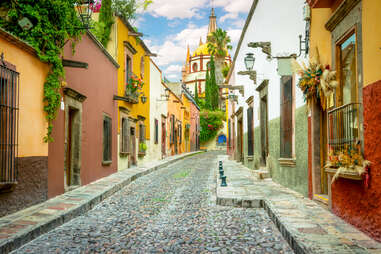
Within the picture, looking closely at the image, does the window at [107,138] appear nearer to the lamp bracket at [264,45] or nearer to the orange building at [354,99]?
the lamp bracket at [264,45]

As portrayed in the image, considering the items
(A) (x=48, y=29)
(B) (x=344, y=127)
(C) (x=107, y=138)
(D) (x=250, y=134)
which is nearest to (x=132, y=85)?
(C) (x=107, y=138)

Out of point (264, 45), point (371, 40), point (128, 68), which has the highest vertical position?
point (128, 68)

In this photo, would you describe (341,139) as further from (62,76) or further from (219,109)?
(219,109)

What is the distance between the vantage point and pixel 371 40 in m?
4.29

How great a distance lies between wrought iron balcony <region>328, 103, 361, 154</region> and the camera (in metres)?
4.86

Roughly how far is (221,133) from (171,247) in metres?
48.5

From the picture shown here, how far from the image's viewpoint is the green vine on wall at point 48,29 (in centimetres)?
656

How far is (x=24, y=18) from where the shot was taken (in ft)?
21.2

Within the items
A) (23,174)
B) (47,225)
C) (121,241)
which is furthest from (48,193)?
(121,241)

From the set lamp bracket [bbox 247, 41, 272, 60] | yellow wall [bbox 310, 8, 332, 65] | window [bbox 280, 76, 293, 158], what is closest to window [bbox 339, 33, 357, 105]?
yellow wall [bbox 310, 8, 332, 65]

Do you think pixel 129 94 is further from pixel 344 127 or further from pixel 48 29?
pixel 344 127

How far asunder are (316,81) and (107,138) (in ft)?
27.7

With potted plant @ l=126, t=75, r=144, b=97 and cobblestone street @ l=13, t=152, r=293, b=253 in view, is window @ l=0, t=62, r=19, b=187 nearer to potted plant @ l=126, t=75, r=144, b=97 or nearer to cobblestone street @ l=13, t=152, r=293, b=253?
cobblestone street @ l=13, t=152, r=293, b=253

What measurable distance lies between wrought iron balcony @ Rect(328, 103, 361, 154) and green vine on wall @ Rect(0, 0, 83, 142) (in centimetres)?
519
